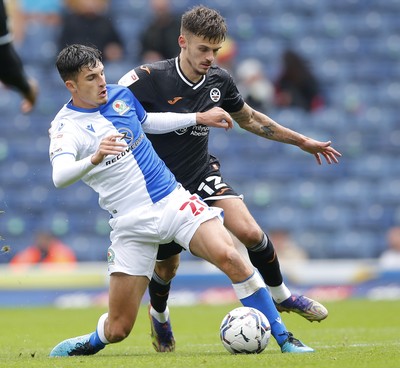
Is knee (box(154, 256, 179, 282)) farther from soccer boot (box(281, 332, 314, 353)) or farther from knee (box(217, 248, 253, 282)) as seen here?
soccer boot (box(281, 332, 314, 353))

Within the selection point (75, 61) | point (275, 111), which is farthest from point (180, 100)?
point (275, 111)

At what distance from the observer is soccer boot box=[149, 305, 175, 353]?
330 inches

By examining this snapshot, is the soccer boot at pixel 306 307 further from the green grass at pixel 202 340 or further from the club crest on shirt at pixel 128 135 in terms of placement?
the club crest on shirt at pixel 128 135

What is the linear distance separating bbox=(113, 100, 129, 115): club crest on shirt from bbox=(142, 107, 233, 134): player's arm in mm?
282

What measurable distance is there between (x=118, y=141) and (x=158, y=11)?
36.0 feet

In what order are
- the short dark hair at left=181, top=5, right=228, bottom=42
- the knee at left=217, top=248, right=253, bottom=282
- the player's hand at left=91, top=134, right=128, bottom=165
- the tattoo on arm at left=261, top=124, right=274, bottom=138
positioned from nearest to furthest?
1. the player's hand at left=91, top=134, right=128, bottom=165
2. the knee at left=217, top=248, right=253, bottom=282
3. the short dark hair at left=181, top=5, right=228, bottom=42
4. the tattoo on arm at left=261, top=124, right=274, bottom=138

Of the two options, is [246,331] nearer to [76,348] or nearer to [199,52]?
[76,348]

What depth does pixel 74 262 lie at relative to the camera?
16.1 m

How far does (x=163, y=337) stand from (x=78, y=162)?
2.11m

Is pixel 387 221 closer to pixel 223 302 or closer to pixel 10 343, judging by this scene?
pixel 223 302

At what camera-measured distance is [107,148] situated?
21.9 ft

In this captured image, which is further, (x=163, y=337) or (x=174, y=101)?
(x=163, y=337)

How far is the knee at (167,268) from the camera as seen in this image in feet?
27.2

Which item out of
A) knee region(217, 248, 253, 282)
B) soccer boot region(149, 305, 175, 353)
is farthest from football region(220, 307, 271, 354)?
soccer boot region(149, 305, 175, 353)
